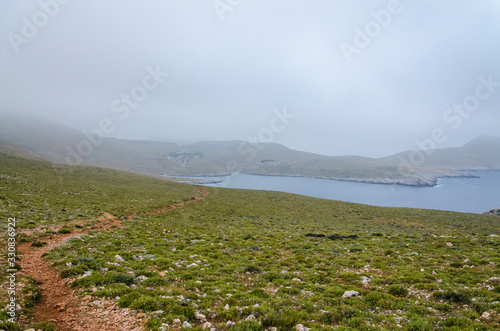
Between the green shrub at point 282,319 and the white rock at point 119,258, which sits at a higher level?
the green shrub at point 282,319

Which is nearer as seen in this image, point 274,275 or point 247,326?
point 247,326

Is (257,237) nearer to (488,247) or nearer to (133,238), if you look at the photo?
(133,238)

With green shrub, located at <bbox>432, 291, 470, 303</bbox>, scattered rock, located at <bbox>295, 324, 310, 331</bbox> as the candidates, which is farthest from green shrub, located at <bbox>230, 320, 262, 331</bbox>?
green shrub, located at <bbox>432, 291, 470, 303</bbox>

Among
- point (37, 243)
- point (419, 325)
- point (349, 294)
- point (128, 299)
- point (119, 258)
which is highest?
point (419, 325)

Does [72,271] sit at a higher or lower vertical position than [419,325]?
lower

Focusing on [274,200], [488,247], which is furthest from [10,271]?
[274,200]

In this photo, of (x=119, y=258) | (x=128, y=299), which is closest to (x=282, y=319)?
(x=128, y=299)

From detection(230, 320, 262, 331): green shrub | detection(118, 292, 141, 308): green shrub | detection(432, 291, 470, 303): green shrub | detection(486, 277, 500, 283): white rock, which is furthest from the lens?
detection(486, 277, 500, 283): white rock

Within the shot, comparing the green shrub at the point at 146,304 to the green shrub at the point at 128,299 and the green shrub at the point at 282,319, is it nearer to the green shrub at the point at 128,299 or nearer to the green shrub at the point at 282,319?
the green shrub at the point at 128,299

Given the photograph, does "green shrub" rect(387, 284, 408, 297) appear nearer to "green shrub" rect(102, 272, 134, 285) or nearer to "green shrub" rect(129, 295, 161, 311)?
"green shrub" rect(129, 295, 161, 311)

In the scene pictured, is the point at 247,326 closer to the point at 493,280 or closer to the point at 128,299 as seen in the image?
the point at 128,299

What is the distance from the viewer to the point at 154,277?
1112 centimetres

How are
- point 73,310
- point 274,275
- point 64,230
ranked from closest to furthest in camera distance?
point 73,310 → point 274,275 → point 64,230

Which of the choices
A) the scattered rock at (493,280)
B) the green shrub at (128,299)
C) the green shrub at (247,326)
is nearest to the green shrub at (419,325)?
the green shrub at (247,326)
